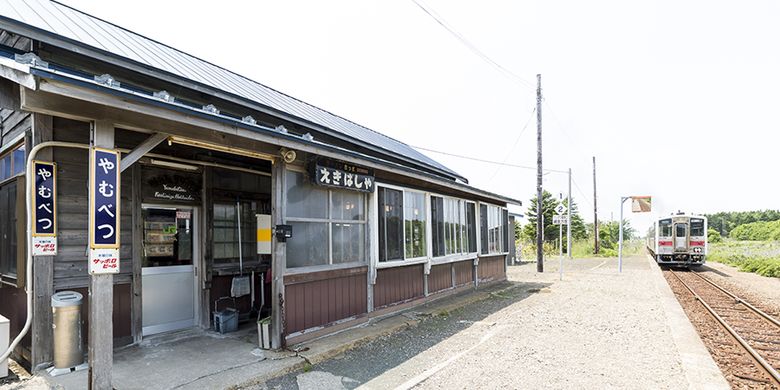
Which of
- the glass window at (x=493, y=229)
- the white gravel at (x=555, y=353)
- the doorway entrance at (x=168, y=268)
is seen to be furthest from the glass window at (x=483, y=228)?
the doorway entrance at (x=168, y=268)

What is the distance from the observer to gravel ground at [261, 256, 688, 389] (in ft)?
15.0

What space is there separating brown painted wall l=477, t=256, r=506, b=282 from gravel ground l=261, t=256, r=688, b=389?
2.65 m

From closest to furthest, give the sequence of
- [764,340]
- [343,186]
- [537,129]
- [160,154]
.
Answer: [160,154] → [343,186] → [764,340] → [537,129]

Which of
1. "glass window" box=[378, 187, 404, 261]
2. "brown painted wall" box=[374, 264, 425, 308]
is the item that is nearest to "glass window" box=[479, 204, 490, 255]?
"brown painted wall" box=[374, 264, 425, 308]

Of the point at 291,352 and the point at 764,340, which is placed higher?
the point at 291,352

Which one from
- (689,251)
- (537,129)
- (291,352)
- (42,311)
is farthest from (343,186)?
(689,251)

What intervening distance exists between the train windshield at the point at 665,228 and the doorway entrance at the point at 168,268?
2203cm

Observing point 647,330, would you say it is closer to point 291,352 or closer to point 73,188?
point 291,352

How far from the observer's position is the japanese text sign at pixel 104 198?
11.2 ft

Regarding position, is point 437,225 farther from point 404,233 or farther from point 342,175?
point 342,175

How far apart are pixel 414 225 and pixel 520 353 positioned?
11.3 feet

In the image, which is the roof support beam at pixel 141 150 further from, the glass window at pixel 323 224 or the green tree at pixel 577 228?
the green tree at pixel 577 228

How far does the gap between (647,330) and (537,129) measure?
1259 cm

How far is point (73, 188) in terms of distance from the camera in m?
4.66
